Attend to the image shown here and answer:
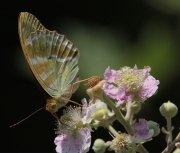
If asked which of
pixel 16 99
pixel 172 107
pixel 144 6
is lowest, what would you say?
pixel 16 99

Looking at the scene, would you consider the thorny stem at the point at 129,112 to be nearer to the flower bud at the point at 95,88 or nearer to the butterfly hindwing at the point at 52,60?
the flower bud at the point at 95,88

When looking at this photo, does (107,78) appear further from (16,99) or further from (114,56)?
(16,99)

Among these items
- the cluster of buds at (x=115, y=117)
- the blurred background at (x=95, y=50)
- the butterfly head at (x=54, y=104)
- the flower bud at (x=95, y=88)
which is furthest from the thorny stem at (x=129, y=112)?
the blurred background at (x=95, y=50)

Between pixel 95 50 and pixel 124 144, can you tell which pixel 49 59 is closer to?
pixel 124 144

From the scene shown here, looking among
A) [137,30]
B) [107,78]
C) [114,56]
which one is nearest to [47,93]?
[107,78]

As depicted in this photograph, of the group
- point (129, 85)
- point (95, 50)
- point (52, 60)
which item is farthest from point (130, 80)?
point (95, 50)

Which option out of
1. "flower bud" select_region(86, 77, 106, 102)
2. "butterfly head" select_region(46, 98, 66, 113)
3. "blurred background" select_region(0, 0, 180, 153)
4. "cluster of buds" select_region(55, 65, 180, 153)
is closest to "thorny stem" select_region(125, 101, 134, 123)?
"cluster of buds" select_region(55, 65, 180, 153)
